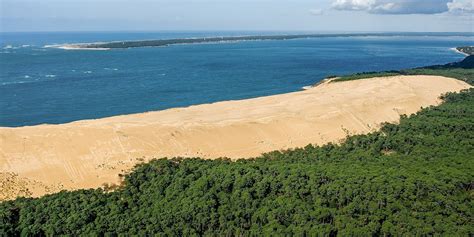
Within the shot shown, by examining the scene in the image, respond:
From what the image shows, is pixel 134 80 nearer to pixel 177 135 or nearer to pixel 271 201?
pixel 177 135

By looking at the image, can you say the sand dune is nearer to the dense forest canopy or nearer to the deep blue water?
the dense forest canopy

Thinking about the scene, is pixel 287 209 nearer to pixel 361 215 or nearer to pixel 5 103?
pixel 361 215

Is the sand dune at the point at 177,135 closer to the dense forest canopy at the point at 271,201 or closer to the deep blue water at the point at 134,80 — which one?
the dense forest canopy at the point at 271,201

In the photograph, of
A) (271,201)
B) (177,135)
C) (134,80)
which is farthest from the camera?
(134,80)

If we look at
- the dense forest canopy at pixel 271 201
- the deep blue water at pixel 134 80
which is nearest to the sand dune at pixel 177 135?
the dense forest canopy at pixel 271 201

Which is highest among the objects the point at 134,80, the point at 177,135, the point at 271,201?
the point at 177,135

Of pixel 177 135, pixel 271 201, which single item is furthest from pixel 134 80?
pixel 271 201

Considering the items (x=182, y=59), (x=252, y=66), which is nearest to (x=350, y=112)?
(x=252, y=66)

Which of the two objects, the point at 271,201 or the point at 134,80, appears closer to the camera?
the point at 271,201

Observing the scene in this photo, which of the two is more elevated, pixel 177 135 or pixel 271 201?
pixel 177 135
